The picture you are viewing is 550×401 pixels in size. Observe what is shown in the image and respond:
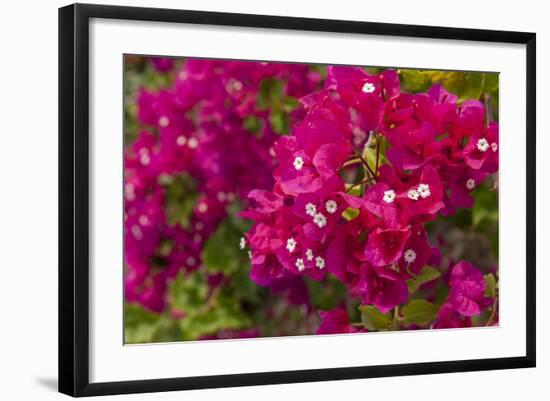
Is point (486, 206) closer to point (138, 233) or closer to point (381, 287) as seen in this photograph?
point (381, 287)

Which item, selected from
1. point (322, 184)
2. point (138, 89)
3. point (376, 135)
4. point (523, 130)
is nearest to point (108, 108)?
point (322, 184)

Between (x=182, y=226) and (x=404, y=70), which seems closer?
(x=404, y=70)

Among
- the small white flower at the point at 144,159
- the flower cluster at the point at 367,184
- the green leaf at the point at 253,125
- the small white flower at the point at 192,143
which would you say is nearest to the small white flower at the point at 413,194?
the flower cluster at the point at 367,184

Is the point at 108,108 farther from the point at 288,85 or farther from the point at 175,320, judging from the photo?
the point at 175,320

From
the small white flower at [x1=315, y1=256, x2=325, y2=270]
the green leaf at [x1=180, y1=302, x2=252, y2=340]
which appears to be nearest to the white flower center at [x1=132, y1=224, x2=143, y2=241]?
the green leaf at [x1=180, y1=302, x2=252, y2=340]

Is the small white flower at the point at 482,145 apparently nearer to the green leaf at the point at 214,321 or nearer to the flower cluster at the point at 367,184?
the flower cluster at the point at 367,184

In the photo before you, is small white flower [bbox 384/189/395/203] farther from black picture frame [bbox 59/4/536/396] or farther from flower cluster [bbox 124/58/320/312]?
flower cluster [bbox 124/58/320/312]
